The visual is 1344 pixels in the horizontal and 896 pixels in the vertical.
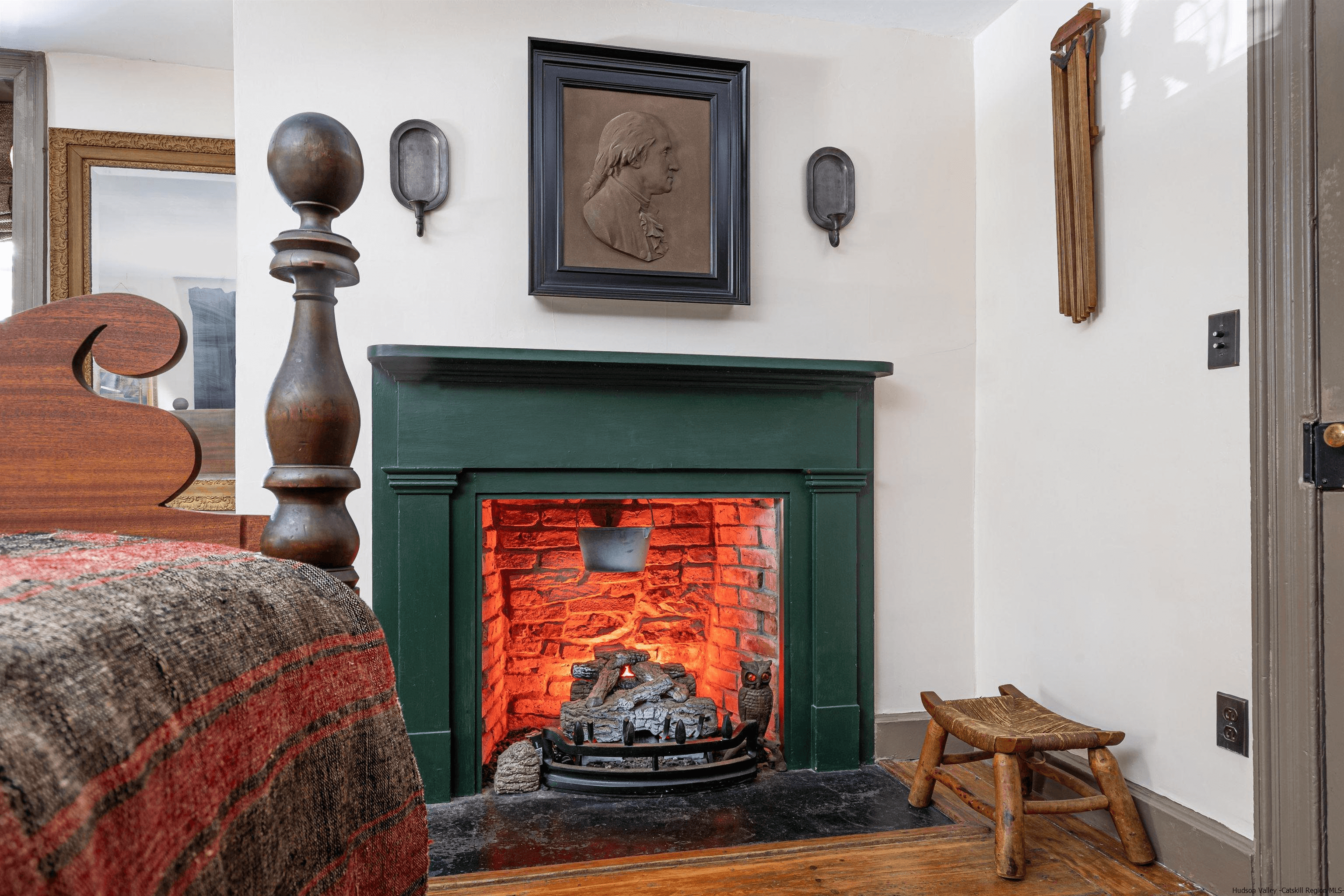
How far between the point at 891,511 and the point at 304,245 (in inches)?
76.6

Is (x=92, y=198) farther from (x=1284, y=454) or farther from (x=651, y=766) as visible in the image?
(x=1284, y=454)

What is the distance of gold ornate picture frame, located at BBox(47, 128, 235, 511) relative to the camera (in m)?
2.67

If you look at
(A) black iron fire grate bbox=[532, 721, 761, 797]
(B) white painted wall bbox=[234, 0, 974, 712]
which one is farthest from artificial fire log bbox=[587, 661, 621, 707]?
(B) white painted wall bbox=[234, 0, 974, 712]

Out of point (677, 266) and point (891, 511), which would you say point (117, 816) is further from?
point (891, 511)

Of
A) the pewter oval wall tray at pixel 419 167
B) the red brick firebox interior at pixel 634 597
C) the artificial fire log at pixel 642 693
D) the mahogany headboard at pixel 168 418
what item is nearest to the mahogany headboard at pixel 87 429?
the mahogany headboard at pixel 168 418

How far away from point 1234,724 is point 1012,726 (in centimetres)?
43

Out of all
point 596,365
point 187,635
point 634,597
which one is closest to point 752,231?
point 596,365

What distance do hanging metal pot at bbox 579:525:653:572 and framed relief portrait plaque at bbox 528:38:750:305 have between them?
69cm

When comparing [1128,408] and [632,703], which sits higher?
[1128,408]

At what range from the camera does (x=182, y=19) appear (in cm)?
248

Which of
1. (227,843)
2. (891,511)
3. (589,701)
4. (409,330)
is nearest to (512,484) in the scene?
(409,330)

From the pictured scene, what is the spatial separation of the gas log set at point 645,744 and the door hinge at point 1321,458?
4.87ft

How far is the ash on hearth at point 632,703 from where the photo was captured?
7.48 ft

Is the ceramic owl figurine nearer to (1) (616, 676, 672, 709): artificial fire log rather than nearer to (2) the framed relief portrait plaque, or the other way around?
(1) (616, 676, 672, 709): artificial fire log
